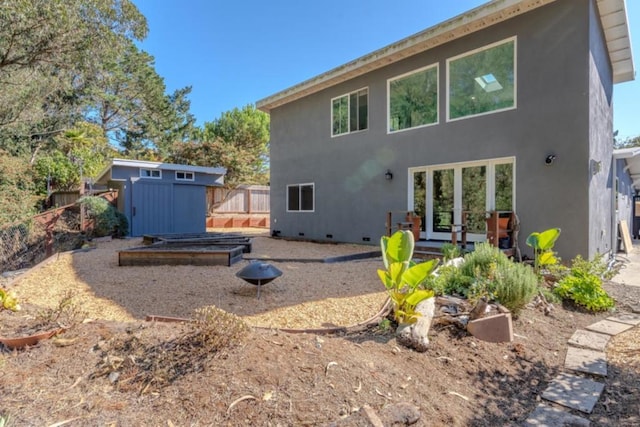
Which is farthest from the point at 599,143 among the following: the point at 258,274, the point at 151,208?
the point at 151,208

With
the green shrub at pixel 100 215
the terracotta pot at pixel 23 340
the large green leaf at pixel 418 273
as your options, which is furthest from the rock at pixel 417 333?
the green shrub at pixel 100 215

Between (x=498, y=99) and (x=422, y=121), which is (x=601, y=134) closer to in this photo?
(x=498, y=99)

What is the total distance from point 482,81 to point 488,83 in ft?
0.50

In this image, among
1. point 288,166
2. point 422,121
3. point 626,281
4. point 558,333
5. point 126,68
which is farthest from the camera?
point 126,68

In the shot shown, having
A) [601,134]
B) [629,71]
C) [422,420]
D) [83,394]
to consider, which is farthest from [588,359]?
[629,71]

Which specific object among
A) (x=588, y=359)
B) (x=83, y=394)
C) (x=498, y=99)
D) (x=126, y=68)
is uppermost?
(x=126, y=68)

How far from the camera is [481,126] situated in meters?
7.65

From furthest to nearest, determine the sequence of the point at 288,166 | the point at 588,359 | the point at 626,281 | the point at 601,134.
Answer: the point at 288,166, the point at 601,134, the point at 626,281, the point at 588,359

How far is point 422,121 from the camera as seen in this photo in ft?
28.7

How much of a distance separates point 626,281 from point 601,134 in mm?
3232

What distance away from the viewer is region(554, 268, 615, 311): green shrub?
455cm

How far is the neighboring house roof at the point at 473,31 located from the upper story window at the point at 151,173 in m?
6.92

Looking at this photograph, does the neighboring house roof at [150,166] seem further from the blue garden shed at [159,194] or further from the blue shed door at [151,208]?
the blue shed door at [151,208]

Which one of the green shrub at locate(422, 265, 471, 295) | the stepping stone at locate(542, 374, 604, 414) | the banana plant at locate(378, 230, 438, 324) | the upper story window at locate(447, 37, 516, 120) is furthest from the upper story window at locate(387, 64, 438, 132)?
the stepping stone at locate(542, 374, 604, 414)
